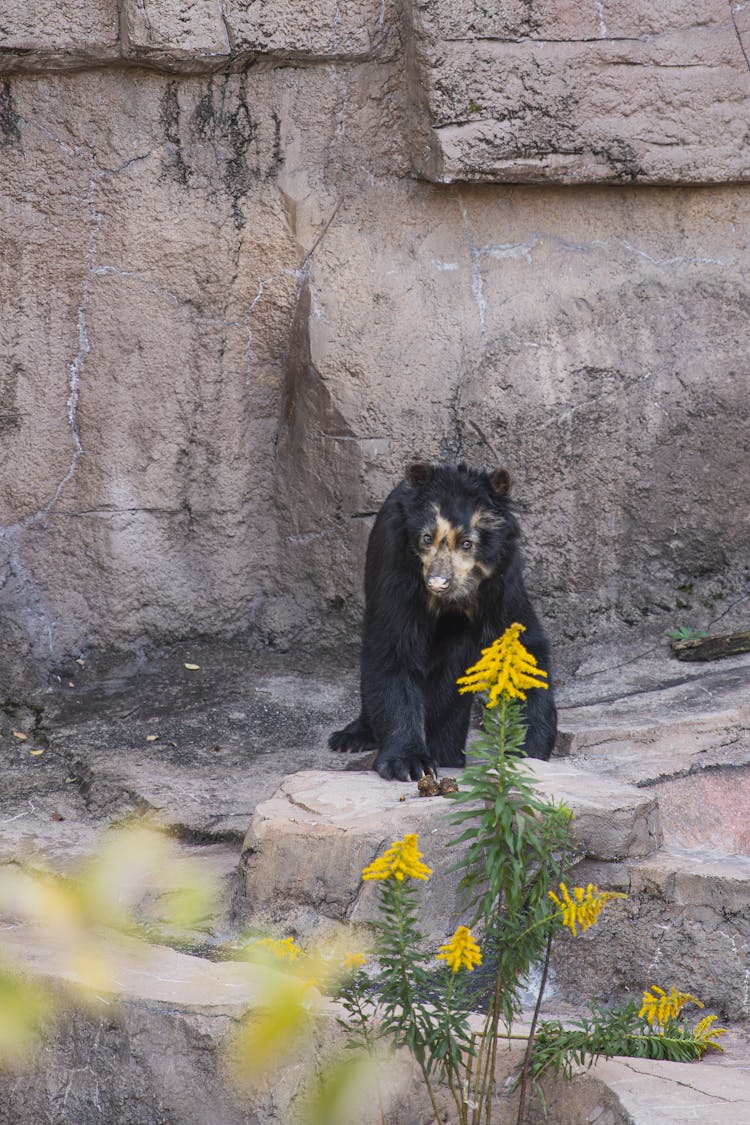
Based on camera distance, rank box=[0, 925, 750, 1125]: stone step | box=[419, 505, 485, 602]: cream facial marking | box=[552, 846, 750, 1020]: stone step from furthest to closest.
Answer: box=[419, 505, 485, 602]: cream facial marking, box=[552, 846, 750, 1020]: stone step, box=[0, 925, 750, 1125]: stone step

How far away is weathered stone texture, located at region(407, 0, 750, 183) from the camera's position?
6.25m

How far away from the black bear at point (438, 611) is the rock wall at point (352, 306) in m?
1.12

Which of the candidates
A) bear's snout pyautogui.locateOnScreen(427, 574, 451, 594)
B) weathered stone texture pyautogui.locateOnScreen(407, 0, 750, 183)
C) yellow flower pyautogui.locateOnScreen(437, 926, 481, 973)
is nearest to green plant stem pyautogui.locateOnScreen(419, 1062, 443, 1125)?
yellow flower pyautogui.locateOnScreen(437, 926, 481, 973)

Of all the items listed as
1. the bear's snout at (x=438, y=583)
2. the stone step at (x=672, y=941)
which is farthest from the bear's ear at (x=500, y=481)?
the stone step at (x=672, y=941)

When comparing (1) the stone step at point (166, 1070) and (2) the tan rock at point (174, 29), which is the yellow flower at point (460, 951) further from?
(2) the tan rock at point (174, 29)

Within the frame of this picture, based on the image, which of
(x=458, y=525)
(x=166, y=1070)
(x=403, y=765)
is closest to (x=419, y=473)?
(x=458, y=525)

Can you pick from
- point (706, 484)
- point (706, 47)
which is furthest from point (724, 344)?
point (706, 47)

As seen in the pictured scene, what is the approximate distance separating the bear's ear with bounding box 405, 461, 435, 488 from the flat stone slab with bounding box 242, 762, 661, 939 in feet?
4.02

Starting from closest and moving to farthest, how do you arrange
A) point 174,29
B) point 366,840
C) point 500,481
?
point 366,840 → point 500,481 → point 174,29

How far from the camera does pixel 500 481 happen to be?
17.8 feet

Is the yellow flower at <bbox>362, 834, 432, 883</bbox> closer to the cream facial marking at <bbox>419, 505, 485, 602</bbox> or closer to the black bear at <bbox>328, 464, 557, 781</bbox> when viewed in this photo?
the black bear at <bbox>328, 464, 557, 781</bbox>

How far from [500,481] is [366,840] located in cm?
153

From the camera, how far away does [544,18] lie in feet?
20.6

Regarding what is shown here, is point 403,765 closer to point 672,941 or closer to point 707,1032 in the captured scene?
point 672,941
